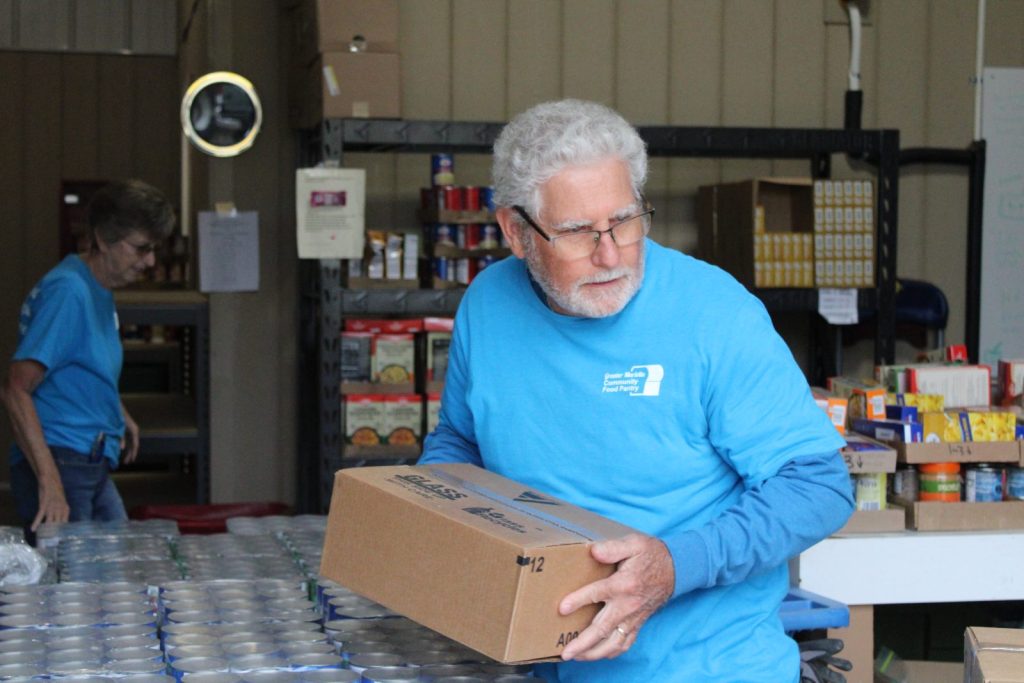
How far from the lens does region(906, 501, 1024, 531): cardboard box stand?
3.46 meters

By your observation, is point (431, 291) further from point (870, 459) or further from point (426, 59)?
point (870, 459)

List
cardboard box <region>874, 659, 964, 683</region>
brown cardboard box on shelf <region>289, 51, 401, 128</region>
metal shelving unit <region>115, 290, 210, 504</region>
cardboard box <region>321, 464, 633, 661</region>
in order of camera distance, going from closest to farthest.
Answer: cardboard box <region>321, 464, 633, 661</region>
cardboard box <region>874, 659, 964, 683</region>
brown cardboard box on shelf <region>289, 51, 401, 128</region>
metal shelving unit <region>115, 290, 210, 504</region>

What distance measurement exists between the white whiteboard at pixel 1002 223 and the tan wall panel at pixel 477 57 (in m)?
2.13

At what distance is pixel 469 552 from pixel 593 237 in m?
0.50

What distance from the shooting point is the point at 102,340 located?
148 inches

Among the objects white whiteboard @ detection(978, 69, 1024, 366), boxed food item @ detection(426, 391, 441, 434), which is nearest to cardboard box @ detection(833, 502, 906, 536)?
boxed food item @ detection(426, 391, 441, 434)

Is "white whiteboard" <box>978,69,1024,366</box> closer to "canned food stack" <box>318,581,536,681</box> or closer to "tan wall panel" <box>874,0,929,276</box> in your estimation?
"tan wall panel" <box>874,0,929,276</box>

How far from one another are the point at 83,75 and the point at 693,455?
856 centimetres

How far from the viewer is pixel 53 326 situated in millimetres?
3604

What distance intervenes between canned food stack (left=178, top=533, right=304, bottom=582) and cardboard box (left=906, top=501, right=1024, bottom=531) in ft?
5.56

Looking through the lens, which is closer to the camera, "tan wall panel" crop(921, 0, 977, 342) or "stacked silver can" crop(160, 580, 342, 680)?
"stacked silver can" crop(160, 580, 342, 680)

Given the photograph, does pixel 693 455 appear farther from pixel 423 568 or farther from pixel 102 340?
pixel 102 340

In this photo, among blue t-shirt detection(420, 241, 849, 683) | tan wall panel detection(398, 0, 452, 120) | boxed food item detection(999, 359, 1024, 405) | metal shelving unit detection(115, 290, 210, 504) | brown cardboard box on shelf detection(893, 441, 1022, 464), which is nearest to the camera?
blue t-shirt detection(420, 241, 849, 683)

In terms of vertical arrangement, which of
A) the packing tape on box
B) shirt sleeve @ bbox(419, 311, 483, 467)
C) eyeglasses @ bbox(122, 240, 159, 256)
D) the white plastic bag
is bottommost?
the white plastic bag
